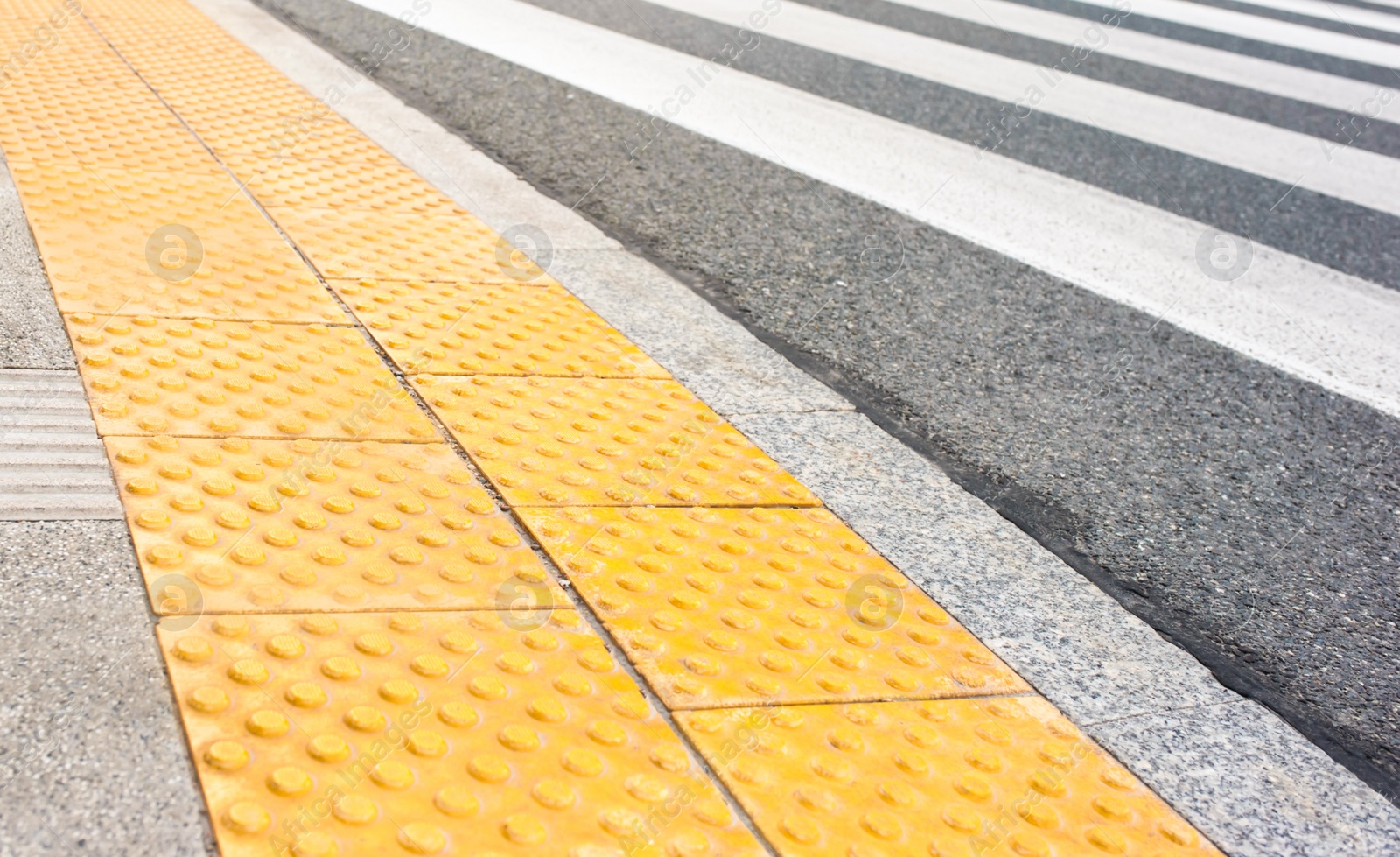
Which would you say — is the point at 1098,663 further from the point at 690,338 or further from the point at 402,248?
the point at 402,248

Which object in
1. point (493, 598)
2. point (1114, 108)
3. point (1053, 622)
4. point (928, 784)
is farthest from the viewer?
point (1114, 108)

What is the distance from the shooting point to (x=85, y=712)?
1901 millimetres

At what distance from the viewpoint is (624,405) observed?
332 centimetres

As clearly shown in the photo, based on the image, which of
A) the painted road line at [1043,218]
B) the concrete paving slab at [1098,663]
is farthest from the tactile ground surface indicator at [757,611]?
the painted road line at [1043,218]

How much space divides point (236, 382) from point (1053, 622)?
208 centimetres

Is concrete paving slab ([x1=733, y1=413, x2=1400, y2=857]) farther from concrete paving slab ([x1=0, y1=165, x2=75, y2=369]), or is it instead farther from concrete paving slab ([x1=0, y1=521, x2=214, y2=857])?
concrete paving slab ([x1=0, y1=165, x2=75, y2=369])

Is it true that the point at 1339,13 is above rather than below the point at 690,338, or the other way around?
above

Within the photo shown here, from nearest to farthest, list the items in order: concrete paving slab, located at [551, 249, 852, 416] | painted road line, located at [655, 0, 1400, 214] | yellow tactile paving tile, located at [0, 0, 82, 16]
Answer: concrete paving slab, located at [551, 249, 852, 416] < yellow tactile paving tile, located at [0, 0, 82, 16] < painted road line, located at [655, 0, 1400, 214]

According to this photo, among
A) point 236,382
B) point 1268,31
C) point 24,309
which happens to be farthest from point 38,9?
point 1268,31

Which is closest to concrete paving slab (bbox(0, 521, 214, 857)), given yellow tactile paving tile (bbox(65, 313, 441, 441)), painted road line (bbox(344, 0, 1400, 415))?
yellow tactile paving tile (bbox(65, 313, 441, 441))

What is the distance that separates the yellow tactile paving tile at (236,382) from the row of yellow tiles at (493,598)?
0.03ft

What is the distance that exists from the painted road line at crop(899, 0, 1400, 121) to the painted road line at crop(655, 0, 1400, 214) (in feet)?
3.86

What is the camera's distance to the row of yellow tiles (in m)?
1.93

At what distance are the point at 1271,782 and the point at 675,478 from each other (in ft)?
4.77
